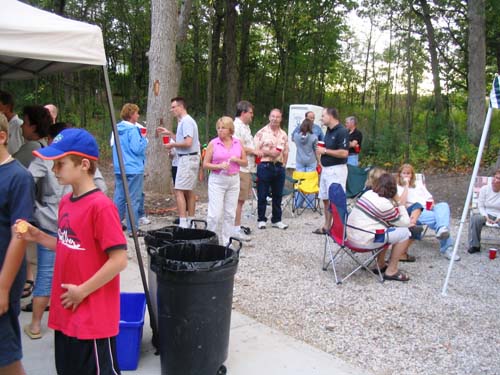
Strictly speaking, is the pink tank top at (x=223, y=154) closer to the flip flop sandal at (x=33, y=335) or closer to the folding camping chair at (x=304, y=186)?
the flip flop sandal at (x=33, y=335)

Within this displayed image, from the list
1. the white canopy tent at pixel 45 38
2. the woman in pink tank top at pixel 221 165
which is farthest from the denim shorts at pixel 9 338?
the woman in pink tank top at pixel 221 165

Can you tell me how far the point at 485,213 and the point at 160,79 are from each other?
601 cm

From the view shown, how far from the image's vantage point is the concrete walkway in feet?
10.3

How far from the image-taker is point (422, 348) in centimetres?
367

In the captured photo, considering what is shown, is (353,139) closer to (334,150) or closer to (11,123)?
(334,150)

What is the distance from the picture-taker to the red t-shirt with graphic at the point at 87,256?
204 cm

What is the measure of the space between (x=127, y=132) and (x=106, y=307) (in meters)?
4.34

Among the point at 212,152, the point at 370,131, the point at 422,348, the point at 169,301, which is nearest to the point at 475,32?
the point at 370,131

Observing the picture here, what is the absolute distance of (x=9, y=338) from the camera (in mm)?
2135

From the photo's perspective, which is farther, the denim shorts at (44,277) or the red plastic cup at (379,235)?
the red plastic cup at (379,235)

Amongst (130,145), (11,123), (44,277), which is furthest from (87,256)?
(130,145)

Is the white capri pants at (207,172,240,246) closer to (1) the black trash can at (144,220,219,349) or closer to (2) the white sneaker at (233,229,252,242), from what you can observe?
(2) the white sneaker at (233,229,252,242)

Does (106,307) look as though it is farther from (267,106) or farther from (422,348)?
(267,106)

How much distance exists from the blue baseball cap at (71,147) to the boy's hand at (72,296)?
22.2 inches
